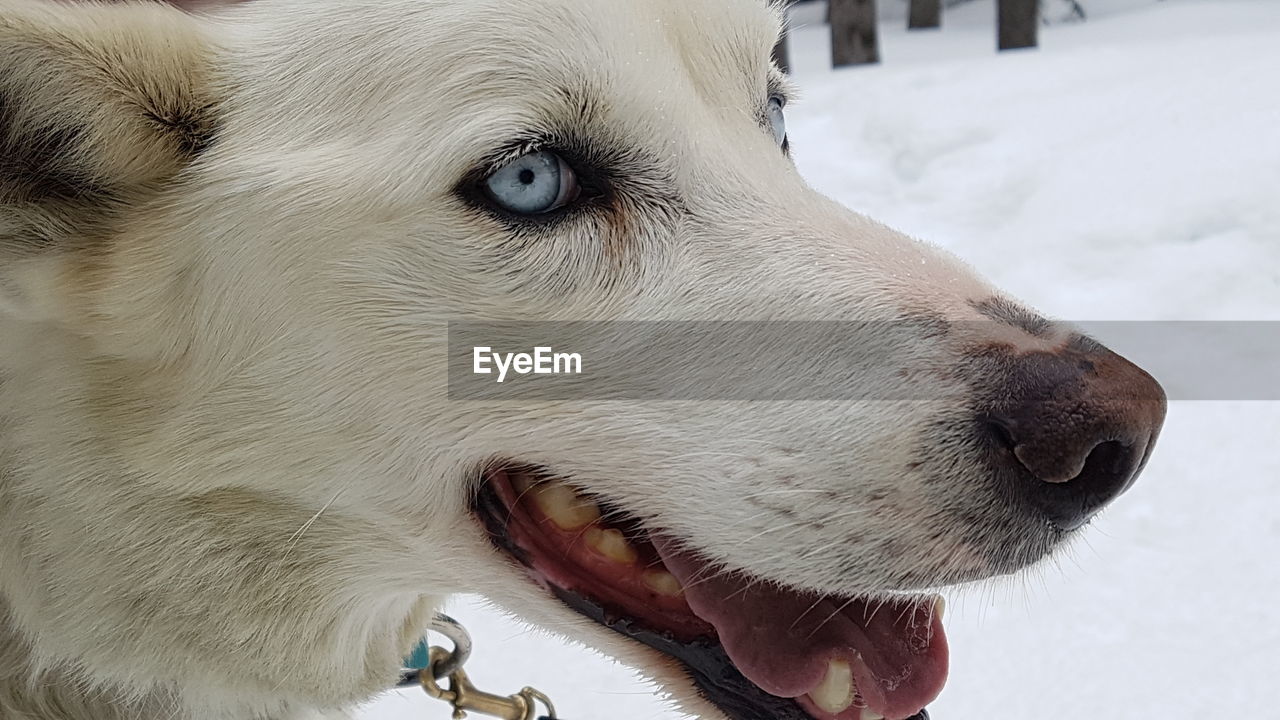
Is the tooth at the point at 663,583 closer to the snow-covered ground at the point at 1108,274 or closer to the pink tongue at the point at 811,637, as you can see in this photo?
the pink tongue at the point at 811,637

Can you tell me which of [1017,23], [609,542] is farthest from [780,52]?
[609,542]

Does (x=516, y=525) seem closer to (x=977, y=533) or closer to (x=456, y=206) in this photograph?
(x=456, y=206)

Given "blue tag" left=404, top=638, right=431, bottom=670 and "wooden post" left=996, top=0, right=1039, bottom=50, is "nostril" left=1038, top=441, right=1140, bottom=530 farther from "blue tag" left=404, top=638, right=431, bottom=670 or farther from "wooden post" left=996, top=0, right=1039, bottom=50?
"wooden post" left=996, top=0, right=1039, bottom=50

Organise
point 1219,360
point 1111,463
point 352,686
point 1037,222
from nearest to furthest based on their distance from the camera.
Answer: point 1111,463
point 352,686
point 1219,360
point 1037,222

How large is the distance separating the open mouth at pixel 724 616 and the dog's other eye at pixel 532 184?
0.41 m

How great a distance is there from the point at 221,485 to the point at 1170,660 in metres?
2.36

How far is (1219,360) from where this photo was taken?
4.25 metres

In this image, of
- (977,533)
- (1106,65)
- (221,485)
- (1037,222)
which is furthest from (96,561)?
(1106,65)

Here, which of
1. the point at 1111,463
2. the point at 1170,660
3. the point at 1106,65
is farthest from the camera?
the point at 1106,65

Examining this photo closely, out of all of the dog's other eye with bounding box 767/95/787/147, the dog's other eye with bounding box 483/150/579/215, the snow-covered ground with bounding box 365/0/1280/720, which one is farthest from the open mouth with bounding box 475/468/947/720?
the dog's other eye with bounding box 767/95/787/147

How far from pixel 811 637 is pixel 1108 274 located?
3.91m

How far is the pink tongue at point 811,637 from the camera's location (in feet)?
5.49

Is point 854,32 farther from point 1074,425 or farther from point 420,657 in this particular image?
point 1074,425

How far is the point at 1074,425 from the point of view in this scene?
1409 millimetres
